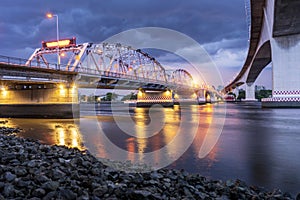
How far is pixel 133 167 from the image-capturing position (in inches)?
274

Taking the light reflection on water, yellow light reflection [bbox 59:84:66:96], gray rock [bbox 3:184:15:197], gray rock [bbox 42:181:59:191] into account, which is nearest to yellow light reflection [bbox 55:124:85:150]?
Answer: the light reflection on water

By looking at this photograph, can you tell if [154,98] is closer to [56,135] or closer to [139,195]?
[56,135]

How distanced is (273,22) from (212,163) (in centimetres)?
2962

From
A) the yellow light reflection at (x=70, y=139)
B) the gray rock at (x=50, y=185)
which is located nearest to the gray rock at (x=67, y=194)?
the gray rock at (x=50, y=185)

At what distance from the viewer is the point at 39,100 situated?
3559 centimetres

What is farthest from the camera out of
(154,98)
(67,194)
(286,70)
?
(154,98)

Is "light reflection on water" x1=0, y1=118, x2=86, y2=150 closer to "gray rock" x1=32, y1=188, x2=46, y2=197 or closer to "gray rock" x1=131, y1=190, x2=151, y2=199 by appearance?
"gray rock" x1=32, y1=188, x2=46, y2=197

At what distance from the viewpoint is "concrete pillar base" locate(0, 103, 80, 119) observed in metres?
33.1

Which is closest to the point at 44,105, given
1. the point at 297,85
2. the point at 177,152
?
the point at 177,152

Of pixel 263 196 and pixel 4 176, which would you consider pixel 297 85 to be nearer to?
pixel 263 196

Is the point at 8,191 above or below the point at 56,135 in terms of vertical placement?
above

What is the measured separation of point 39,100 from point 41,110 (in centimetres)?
191

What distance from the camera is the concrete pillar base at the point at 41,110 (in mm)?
33125

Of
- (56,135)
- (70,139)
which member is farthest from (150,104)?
(70,139)
